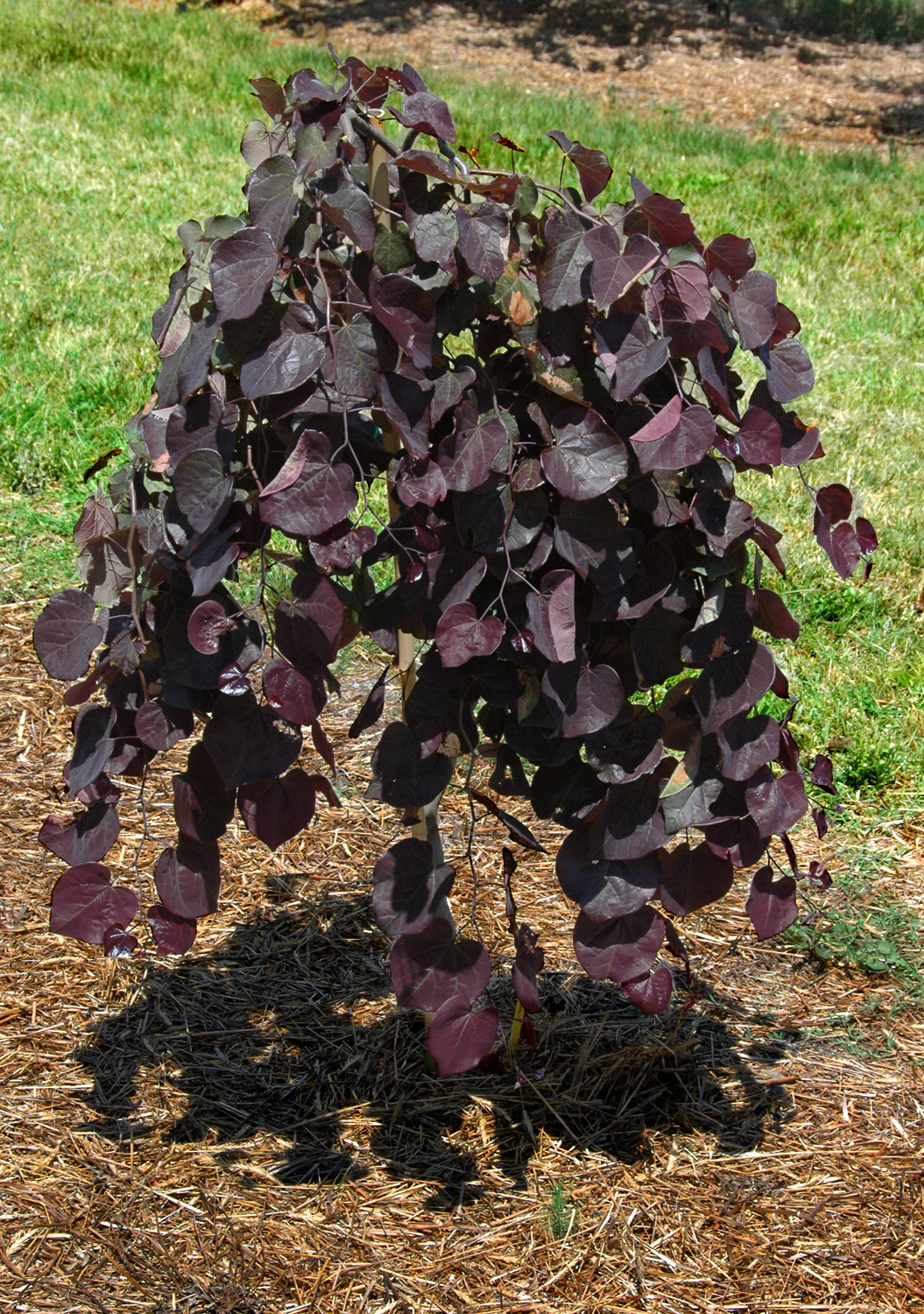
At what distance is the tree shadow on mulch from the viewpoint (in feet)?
6.81

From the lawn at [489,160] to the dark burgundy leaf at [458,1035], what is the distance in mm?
1624

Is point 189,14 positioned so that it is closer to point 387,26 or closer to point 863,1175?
point 387,26

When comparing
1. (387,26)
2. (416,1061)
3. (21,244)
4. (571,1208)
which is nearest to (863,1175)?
(571,1208)

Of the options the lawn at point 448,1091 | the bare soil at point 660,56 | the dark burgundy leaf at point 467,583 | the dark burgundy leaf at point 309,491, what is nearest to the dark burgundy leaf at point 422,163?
the dark burgundy leaf at point 309,491

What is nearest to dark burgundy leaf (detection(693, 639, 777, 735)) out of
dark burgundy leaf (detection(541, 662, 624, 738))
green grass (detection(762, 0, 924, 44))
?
dark burgundy leaf (detection(541, 662, 624, 738))

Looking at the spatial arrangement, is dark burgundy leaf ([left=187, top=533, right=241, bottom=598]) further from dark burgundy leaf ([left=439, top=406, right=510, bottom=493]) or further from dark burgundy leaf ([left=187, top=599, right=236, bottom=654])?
dark burgundy leaf ([left=439, top=406, right=510, bottom=493])

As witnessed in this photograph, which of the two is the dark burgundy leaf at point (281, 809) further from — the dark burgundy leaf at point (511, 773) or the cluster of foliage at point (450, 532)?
the dark burgundy leaf at point (511, 773)

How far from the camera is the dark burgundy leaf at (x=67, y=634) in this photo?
1591mm

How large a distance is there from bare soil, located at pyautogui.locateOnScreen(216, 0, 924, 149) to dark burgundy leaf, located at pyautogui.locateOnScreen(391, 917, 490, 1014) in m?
11.1

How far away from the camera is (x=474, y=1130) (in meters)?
2.12

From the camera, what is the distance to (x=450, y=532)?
1.60m

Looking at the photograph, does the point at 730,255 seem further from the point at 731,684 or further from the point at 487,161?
the point at 487,161

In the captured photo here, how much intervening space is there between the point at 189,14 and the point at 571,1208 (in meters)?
13.5

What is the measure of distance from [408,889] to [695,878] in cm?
39
